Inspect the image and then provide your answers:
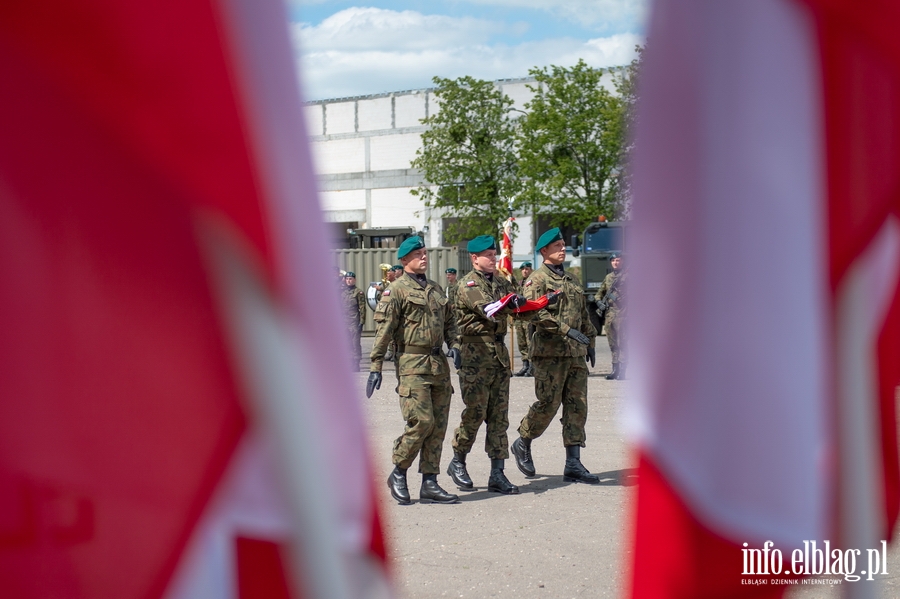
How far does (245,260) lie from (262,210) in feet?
0.17

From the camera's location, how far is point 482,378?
7.34m

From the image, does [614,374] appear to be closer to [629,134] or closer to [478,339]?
[478,339]

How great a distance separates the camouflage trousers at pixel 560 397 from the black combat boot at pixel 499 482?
0.51m

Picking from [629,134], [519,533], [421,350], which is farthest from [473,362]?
[629,134]

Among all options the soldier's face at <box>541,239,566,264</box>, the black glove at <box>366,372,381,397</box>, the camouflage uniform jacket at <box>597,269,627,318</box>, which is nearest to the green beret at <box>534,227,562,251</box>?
the soldier's face at <box>541,239,566,264</box>

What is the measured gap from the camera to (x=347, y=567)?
1079 millimetres

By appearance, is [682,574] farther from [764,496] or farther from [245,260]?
[245,260]

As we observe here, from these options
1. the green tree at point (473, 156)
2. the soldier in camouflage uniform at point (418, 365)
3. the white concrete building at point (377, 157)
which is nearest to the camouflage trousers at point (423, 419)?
the soldier in camouflage uniform at point (418, 365)

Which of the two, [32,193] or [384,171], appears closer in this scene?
[32,193]

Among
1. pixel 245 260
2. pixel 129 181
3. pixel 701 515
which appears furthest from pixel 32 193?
pixel 701 515

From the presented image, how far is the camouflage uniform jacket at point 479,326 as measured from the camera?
24.4 feet

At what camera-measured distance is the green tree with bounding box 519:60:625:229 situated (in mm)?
24234

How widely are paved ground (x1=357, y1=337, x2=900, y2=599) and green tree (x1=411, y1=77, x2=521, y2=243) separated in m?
18.1

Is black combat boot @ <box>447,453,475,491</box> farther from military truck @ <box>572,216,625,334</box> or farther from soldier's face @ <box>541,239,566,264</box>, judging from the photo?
military truck @ <box>572,216,625,334</box>
